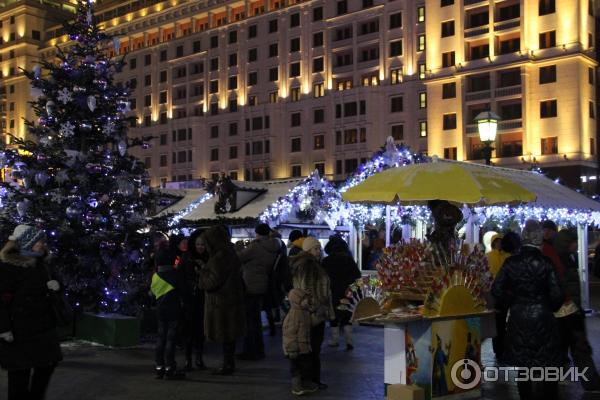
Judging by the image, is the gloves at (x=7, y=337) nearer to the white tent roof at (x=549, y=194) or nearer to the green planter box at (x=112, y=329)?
the green planter box at (x=112, y=329)

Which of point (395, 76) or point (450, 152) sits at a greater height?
point (395, 76)

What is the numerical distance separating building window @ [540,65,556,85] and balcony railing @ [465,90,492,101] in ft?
12.3

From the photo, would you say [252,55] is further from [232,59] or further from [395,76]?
[395,76]

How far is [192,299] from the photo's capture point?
32.2ft

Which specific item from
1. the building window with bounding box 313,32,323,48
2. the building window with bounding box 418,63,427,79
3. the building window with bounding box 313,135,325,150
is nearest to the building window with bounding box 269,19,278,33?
the building window with bounding box 313,32,323,48

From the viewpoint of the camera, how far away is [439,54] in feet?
178

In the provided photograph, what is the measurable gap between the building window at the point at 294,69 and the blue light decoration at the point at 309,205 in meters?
44.9

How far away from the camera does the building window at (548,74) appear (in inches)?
1925

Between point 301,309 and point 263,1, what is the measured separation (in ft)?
210

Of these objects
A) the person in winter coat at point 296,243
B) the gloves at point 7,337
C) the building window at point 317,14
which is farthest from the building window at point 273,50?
the gloves at point 7,337

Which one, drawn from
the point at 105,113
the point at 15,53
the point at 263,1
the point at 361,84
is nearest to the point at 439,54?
the point at 361,84

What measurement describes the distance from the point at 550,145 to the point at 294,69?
2603cm

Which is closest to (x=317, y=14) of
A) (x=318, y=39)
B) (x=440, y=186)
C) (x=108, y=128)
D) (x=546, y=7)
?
(x=318, y=39)

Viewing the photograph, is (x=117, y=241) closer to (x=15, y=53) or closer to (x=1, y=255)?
(x=1, y=255)
